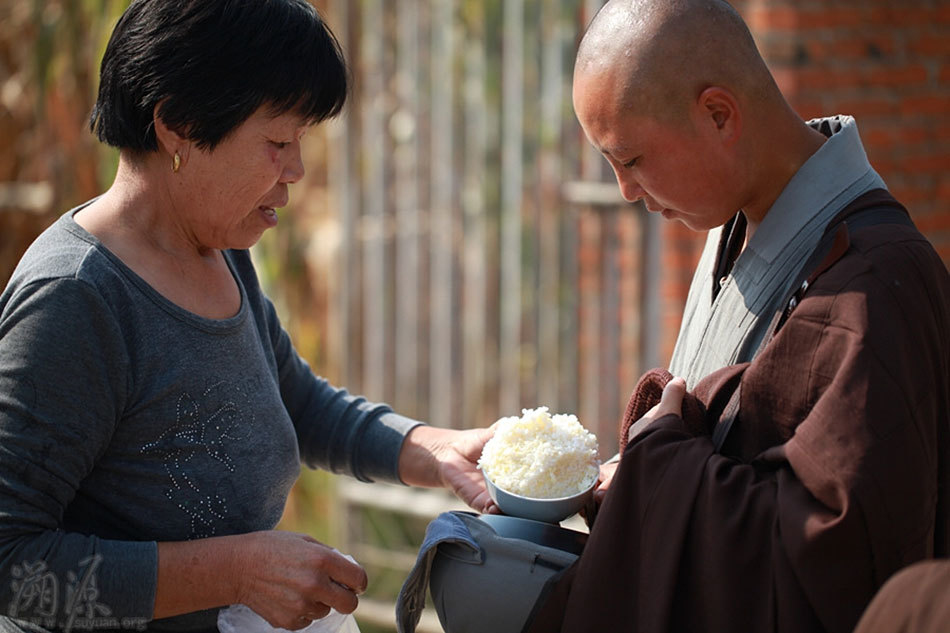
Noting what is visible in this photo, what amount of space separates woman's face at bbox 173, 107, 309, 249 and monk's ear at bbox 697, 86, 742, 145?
0.73 m

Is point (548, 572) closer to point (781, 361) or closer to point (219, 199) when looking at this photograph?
point (781, 361)

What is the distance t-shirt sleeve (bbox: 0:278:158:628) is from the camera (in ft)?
5.69

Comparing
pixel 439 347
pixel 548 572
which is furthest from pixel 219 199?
pixel 439 347

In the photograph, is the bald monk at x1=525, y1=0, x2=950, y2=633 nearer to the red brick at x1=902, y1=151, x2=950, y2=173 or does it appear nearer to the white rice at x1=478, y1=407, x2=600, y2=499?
the white rice at x1=478, y1=407, x2=600, y2=499

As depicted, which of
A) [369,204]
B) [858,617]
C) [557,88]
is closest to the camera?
[858,617]

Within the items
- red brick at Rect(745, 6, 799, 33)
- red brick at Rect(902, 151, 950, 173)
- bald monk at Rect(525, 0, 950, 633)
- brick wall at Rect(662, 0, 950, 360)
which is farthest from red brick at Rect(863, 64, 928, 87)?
bald monk at Rect(525, 0, 950, 633)

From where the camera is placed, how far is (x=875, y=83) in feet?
14.0

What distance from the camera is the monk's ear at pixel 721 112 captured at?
74.1 inches

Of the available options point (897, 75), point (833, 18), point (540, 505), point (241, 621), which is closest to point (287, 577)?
point (241, 621)

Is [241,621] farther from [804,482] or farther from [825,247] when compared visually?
[825,247]

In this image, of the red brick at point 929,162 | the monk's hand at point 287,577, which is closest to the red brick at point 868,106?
the red brick at point 929,162

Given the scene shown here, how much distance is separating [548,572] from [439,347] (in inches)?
119

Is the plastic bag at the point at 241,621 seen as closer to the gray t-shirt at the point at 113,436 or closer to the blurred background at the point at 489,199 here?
the gray t-shirt at the point at 113,436

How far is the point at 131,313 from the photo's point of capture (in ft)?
6.14
